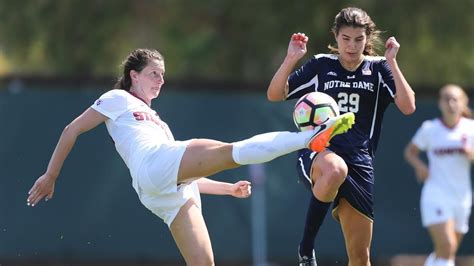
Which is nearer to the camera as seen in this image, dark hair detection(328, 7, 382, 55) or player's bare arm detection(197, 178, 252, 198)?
dark hair detection(328, 7, 382, 55)

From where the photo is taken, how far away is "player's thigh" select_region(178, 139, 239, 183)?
6562 mm

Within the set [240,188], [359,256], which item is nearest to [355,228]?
[359,256]

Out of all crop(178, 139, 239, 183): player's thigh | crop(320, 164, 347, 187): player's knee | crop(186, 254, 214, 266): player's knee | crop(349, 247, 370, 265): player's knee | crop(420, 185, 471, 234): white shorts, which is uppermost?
crop(178, 139, 239, 183): player's thigh

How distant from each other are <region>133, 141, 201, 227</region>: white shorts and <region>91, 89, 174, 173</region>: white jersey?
105mm

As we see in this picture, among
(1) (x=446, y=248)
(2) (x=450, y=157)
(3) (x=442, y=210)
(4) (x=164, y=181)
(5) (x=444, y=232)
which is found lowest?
(1) (x=446, y=248)

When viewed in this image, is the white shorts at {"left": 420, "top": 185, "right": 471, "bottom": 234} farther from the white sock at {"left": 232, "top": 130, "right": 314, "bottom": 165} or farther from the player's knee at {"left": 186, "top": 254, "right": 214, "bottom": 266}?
the white sock at {"left": 232, "top": 130, "right": 314, "bottom": 165}

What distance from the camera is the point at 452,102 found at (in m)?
11.2

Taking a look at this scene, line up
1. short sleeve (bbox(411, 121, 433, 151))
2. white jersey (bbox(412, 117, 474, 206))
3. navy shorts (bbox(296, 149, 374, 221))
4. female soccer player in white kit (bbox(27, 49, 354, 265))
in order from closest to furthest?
female soccer player in white kit (bbox(27, 49, 354, 265))
navy shorts (bbox(296, 149, 374, 221))
white jersey (bbox(412, 117, 474, 206))
short sleeve (bbox(411, 121, 433, 151))

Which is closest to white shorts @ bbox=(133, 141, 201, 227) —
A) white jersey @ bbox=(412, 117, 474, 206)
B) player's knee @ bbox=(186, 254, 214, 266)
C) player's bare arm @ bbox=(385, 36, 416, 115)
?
player's knee @ bbox=(186, 254, 214, 266)

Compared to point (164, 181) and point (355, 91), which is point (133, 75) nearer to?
point (164, 181)

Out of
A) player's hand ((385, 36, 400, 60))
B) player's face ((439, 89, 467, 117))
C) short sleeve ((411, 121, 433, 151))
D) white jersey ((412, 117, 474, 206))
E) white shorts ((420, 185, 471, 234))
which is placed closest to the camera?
player's hand ((385, 36, 400, 60))

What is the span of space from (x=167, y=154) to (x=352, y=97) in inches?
56.4

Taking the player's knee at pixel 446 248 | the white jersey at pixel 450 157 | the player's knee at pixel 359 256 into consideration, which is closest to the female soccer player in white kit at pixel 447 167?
the white jersey at pixel 450 157

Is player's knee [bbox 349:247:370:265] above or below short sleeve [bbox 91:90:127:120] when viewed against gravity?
below
